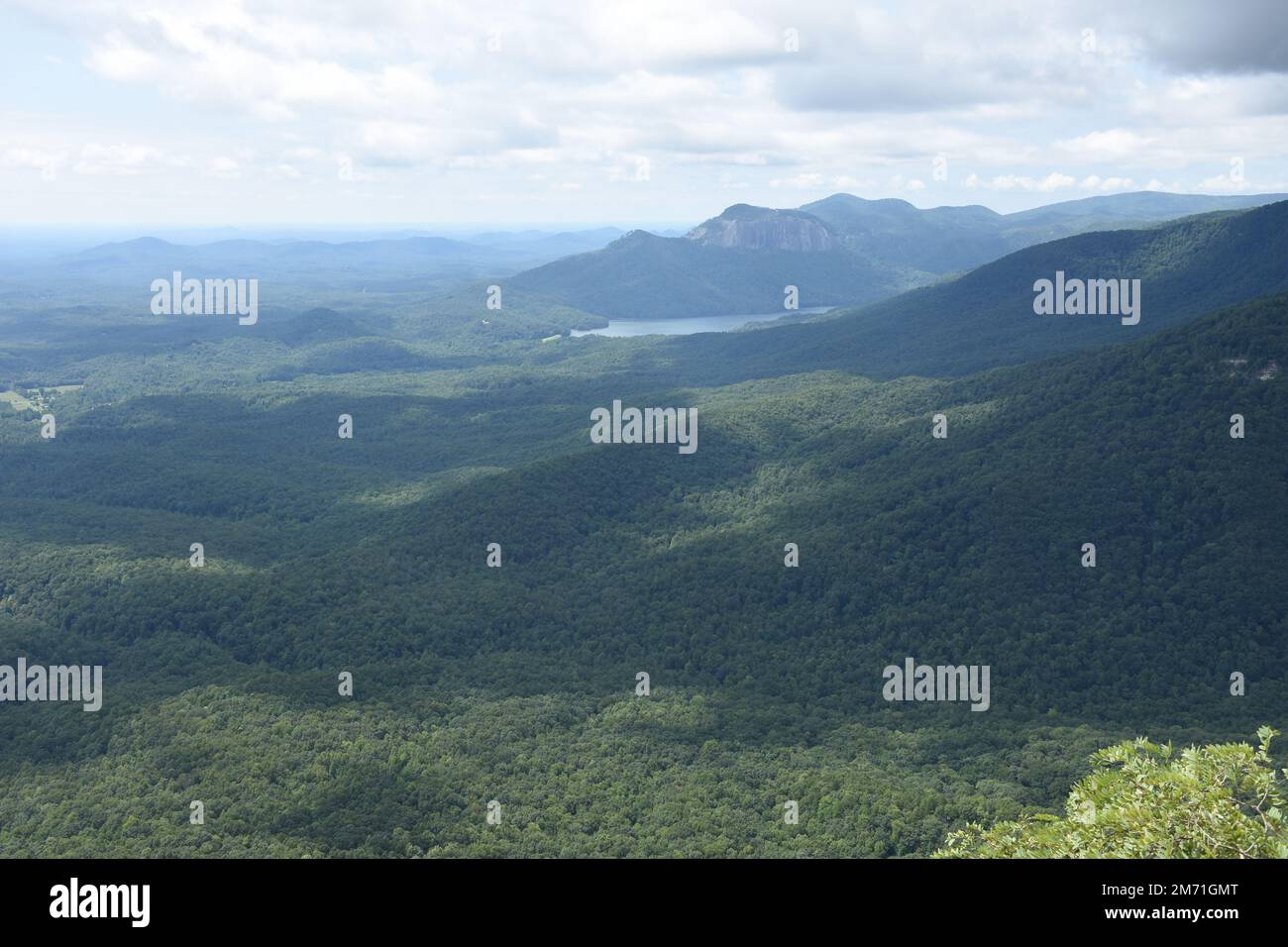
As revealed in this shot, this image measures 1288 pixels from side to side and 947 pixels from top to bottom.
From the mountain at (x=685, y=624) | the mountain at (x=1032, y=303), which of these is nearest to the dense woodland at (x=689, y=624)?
the mountain at (x=685, y=624)

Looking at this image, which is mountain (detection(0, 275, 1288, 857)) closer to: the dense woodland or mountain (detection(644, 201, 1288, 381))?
the dense woodland

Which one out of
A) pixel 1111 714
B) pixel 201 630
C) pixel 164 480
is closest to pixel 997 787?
pixel 1111 714

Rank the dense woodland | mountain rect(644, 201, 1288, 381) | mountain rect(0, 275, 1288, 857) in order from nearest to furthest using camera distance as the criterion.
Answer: the dense woodland → mountain rect(0, 275, 1288, 857) → mountain rect(644, 201, 1288, 381)

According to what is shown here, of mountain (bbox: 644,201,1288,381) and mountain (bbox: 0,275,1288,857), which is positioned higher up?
mountain (bbox: 644,201,1288,381)

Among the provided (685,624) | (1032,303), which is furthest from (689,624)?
(1032,303)

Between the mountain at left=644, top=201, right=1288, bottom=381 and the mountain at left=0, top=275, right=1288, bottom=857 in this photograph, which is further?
the mountain at left=644, top=201, right=1288, bottom=381

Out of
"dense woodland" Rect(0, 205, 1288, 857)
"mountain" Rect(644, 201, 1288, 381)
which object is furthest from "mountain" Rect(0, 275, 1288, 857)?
"mountain" Rect(644, 201, 1288, 381)

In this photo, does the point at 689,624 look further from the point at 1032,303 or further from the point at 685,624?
the point at 1032,303

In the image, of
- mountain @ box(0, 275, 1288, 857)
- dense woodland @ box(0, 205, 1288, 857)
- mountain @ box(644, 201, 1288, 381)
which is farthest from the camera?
mountain @ box(644, 201, 1288, 381)

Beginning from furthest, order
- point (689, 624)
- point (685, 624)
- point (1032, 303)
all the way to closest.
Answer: point (1032, 303) < point (685, 624) < point (689, 624)

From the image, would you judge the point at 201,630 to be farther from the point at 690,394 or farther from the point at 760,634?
the point at 690,394
